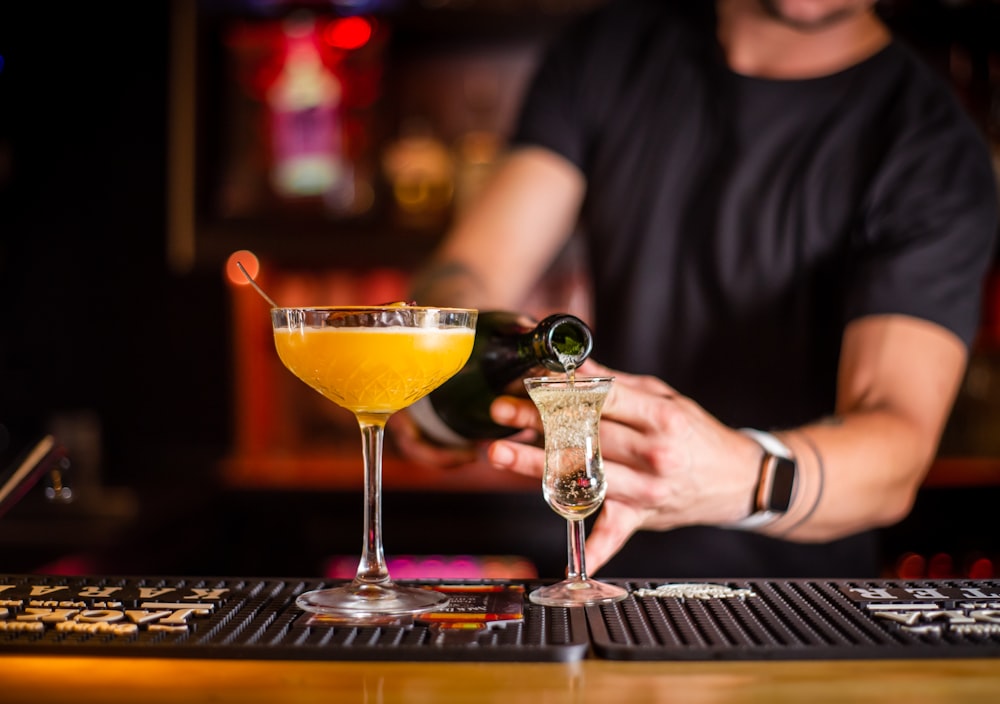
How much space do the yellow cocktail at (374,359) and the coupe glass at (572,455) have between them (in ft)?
0.41

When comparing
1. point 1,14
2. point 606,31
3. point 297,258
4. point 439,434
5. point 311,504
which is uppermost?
point 1,14

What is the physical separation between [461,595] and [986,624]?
49 centimetres

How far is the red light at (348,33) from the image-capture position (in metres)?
3.65

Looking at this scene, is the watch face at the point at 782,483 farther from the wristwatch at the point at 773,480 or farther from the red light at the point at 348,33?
the red light at the point at 348,33

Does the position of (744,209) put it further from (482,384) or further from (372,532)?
(372,532)

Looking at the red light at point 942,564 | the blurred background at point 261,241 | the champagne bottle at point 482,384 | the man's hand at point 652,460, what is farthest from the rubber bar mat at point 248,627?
the red light at point 942,564

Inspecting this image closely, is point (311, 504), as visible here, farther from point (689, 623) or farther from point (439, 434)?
point (689, 623)

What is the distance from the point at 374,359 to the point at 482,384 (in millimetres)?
333

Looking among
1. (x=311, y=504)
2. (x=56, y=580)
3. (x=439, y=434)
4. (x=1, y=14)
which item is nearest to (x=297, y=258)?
(x=311, y=504)

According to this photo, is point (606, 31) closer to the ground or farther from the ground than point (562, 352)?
farther from the ground

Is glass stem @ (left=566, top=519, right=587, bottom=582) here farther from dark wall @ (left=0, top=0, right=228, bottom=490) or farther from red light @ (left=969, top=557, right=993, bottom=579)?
dark wall @ (left=0, top=0, right=228, bottom=490)

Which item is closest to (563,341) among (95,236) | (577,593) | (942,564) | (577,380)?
(577,380)

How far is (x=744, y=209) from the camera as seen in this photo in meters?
2.06

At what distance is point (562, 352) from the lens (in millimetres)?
1227
